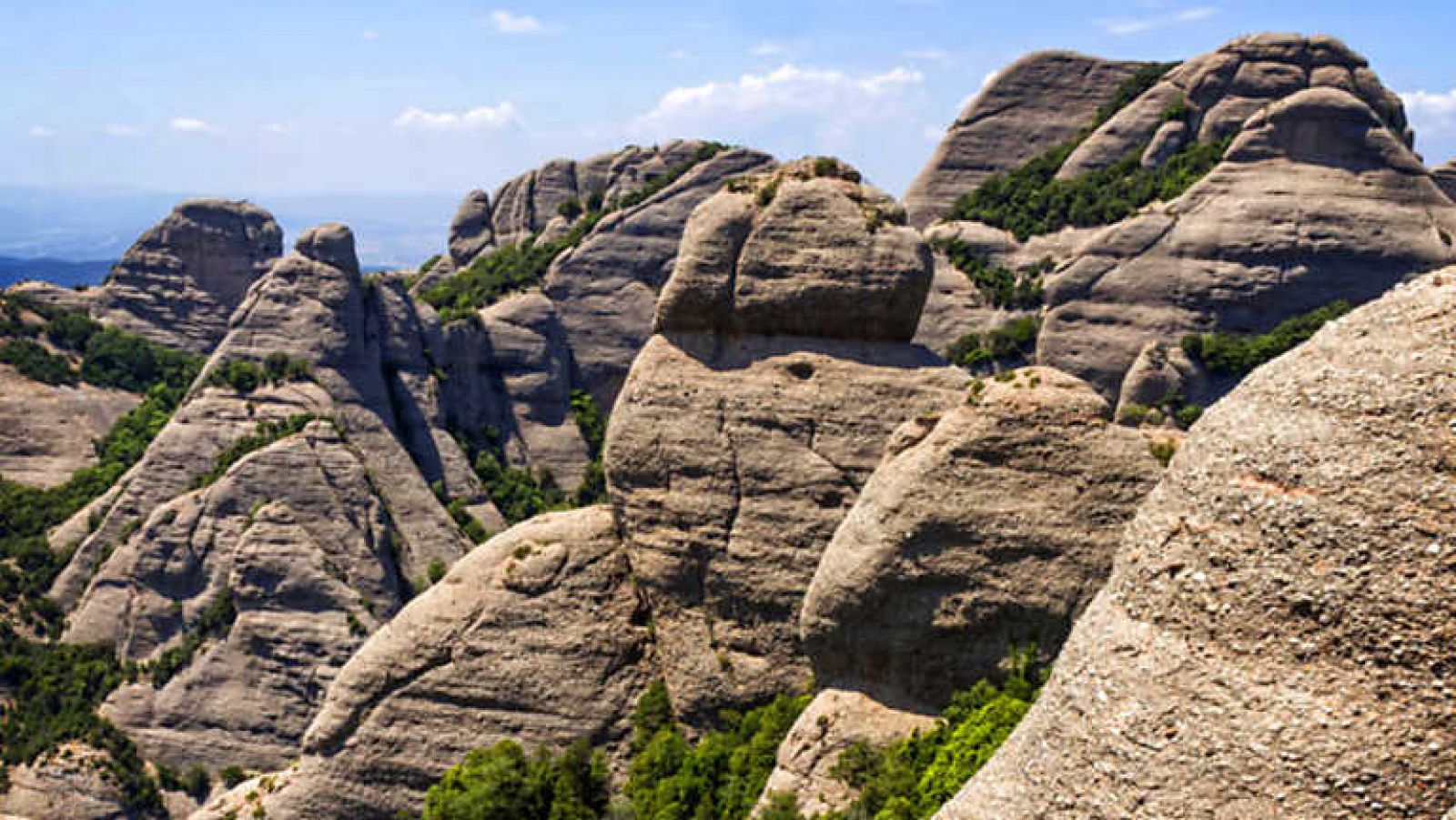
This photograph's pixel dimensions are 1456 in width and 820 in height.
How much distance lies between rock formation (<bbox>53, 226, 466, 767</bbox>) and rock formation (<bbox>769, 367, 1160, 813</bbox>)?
36.0 m

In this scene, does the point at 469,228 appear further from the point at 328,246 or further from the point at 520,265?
the point at 328,246

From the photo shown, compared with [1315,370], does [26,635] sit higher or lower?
lower

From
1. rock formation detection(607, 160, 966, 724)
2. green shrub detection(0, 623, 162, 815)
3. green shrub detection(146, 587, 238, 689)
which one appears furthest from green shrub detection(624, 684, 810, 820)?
green shrub detection(0, 623, 162, 815)

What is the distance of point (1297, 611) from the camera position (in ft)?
50.0

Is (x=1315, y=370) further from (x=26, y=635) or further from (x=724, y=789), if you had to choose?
(x=26, y=635)

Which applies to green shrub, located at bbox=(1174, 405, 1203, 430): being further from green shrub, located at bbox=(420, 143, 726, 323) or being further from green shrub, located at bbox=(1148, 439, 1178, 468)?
green shrub, located at bbox=(420, 143, 726, 323)

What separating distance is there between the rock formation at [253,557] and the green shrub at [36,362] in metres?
19.1

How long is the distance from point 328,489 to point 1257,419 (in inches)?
2171

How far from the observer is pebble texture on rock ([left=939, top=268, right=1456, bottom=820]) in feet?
48.1

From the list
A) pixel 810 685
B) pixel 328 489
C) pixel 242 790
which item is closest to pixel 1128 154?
pixel 328 489

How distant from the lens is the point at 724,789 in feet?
111

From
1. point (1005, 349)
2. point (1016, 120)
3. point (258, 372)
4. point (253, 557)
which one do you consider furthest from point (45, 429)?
point (1016, 120)

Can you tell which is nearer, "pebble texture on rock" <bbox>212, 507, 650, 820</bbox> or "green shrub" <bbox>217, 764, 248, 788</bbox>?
"pebble texture on rock" <bbox>212, 507, 650, 820</bbox>

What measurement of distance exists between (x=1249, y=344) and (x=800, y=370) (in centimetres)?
3701
